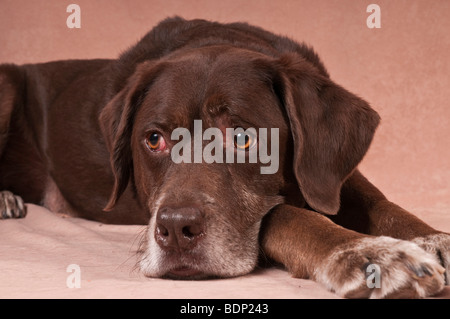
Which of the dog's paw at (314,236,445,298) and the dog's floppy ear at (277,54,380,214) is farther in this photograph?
the dog's floppy ear at (277,54,380,214)

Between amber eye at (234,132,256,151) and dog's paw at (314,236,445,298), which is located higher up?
amber eye at (234,132,256,151)

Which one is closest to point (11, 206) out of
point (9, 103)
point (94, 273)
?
point (9, 103)

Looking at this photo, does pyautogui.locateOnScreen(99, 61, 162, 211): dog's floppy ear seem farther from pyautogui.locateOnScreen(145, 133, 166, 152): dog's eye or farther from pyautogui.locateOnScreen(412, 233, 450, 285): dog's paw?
pyautogui.locateOnScreen(412, 233, 450, 285): dog's paw

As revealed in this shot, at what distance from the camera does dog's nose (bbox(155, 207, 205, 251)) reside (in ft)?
9.23

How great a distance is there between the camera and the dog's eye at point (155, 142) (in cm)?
338

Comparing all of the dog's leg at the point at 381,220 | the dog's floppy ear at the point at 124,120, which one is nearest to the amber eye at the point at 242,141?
the dog's floppy ear at the point at 124,120

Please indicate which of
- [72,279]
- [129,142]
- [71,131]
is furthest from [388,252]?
[71,131]

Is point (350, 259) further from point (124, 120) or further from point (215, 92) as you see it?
point (124, 120)

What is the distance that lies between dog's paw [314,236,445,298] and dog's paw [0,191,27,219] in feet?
9.32

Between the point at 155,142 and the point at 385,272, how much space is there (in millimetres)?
1327

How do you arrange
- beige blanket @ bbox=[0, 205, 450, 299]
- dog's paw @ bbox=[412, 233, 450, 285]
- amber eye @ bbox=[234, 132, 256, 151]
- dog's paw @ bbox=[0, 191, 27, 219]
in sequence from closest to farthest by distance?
beige blanket @ bbox=[0, 205, 450, 299] < dog's paw @ bbox=[412, 233, 450, 285] < amber eye @ bbox=[234, 132, 256, 151] < dog's paw @ bbox=[0, 191, 27, 219]

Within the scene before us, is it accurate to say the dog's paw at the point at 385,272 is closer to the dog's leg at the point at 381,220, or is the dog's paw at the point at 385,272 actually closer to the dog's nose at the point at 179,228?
the dog's leg at the point at 381,220

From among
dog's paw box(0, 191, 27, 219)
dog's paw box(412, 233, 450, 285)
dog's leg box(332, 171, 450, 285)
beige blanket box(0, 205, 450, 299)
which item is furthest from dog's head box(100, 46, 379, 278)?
dog's paw box(0, 191, 27, 219)

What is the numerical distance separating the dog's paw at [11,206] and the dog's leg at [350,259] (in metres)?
2.36
